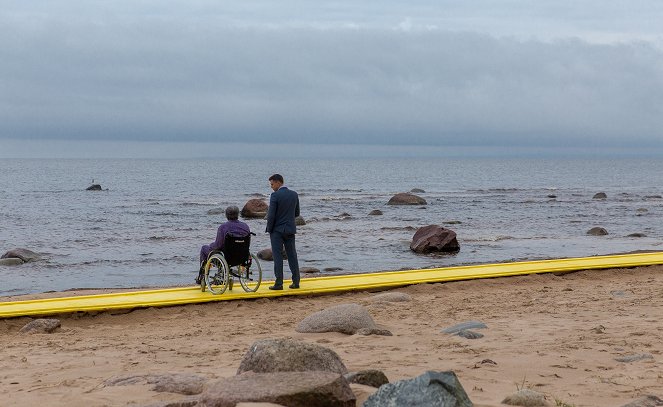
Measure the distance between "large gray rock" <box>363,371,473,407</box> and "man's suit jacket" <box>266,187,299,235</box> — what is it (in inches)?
281

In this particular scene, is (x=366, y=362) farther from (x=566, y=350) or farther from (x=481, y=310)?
(x=481, y=310)

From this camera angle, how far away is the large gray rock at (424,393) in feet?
16.9

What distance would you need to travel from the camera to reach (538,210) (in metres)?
45.2

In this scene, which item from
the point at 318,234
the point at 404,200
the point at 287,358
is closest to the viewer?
the point at 287,358

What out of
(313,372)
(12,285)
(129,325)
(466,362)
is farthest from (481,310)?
(12,285)

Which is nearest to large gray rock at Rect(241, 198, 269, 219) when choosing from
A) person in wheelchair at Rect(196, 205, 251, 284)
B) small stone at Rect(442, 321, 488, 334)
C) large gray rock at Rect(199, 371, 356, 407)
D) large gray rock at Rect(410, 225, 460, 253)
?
large gray rock at Rect(410, 225, 460, 253)

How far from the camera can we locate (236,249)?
12352 millimetres

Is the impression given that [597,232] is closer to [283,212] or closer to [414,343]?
[283,212]

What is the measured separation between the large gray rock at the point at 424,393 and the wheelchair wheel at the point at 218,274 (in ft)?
24.3

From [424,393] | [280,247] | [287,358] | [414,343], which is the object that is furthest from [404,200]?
[424,393]

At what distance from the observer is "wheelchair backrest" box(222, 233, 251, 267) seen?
12.3 meters

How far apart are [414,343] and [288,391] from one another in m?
4.15

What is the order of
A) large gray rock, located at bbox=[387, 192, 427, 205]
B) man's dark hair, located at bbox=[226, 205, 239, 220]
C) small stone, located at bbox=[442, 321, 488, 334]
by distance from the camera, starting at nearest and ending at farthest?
small stone, located at bbox=[442, 321, 488, 334], man's dark hair, located at bbox=[226, 205, 239, 220], large gray rock, located at bbox=[387, 192, 427, 205]

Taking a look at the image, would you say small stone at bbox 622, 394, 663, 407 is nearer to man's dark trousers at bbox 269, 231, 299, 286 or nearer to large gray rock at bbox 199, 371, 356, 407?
large gray rock at bbox 199, 371, 356, 407
